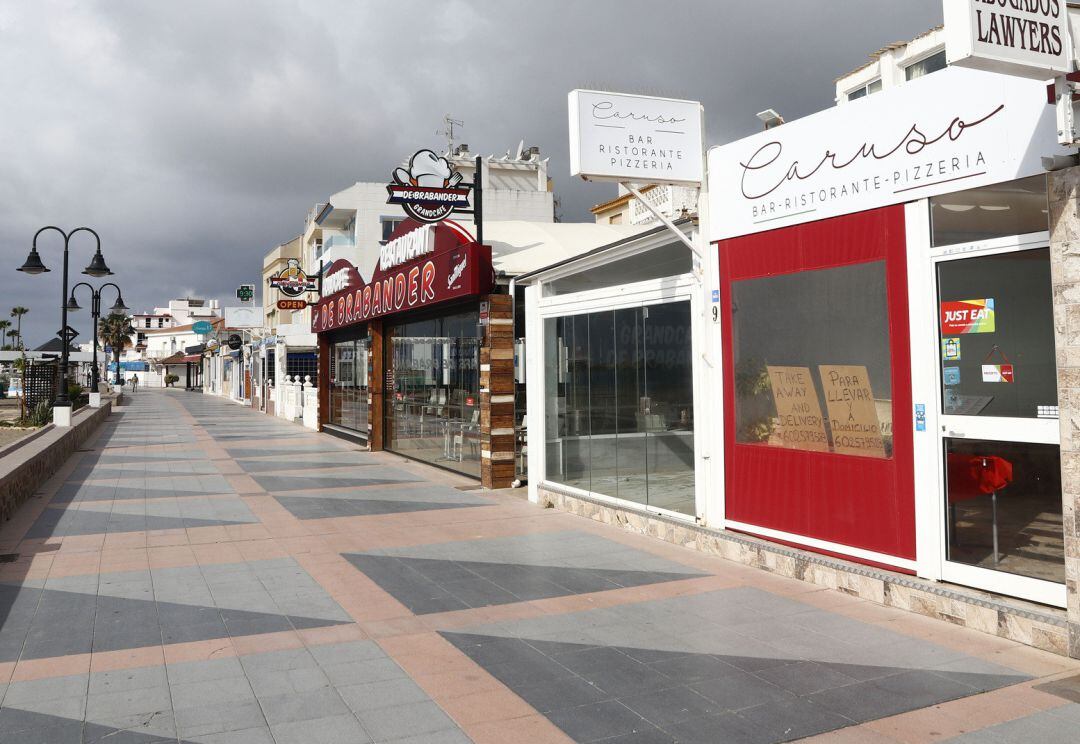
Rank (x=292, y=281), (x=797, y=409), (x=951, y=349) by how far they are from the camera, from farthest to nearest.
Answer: (x=292, y=281), (x=797, y=409), (x=951, y=349)

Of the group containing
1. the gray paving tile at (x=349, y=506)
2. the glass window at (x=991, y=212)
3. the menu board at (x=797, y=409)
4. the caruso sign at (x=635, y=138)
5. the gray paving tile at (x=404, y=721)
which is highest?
the caruso sign at (x=635, y=138)

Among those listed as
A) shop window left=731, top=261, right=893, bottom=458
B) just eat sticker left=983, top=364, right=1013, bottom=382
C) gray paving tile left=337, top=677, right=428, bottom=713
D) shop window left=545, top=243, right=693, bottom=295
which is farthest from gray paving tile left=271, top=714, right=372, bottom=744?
shop window left=545, top=243, right=693, bottom=295

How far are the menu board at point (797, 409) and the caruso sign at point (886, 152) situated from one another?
1.25m

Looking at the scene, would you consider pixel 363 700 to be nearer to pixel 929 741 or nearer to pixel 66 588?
pixel 929 741

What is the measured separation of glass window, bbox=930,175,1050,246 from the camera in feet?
16.0

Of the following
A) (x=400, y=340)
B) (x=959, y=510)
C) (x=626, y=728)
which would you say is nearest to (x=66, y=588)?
(x=626, y=728)

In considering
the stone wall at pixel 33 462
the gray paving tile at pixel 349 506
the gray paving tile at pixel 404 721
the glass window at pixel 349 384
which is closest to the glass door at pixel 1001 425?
the gray paving tile at pixel 404 721

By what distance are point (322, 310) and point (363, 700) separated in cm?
2022

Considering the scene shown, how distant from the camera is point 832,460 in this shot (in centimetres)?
621

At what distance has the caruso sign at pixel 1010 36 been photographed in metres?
4.10

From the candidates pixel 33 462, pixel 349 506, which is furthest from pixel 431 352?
pixel 33 462

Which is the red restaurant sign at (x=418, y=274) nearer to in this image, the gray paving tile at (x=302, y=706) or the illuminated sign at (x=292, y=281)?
the illuminated sign at (x=292, y=281)

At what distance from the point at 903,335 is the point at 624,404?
3.65m

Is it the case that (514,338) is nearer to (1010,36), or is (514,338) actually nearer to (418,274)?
(418,274)
